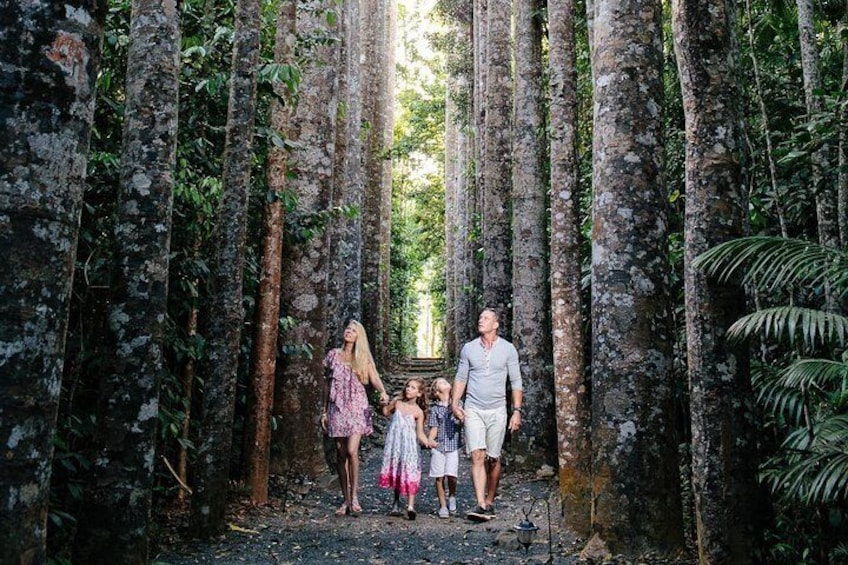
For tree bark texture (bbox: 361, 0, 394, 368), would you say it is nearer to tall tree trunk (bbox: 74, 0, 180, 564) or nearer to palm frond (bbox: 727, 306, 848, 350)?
tall tree trunk (bbox: 74, 0, 180, 564)

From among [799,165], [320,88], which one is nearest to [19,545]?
[799,165]

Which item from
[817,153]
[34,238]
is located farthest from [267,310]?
[34,238]

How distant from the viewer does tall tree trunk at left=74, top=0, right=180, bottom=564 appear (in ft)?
14.5

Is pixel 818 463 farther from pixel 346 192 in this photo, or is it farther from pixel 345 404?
pixel 346 192

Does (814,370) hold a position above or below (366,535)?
above

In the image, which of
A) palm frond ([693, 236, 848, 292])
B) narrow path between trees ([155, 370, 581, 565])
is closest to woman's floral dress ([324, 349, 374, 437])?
narrow path between trees ([155, 370, 581, 565])

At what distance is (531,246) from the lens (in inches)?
434

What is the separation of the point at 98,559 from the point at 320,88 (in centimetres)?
736

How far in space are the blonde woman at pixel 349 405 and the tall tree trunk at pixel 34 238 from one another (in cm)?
632

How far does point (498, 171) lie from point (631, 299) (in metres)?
8.83

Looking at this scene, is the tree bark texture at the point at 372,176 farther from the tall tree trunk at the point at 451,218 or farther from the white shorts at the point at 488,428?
the white shorts at the point at 488,428

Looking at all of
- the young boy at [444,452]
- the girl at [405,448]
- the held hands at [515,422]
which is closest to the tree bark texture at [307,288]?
the girl at [405,448]

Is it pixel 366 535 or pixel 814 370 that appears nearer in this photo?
pixel 814 370

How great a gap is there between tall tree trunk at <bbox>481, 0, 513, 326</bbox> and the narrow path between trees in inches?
178
